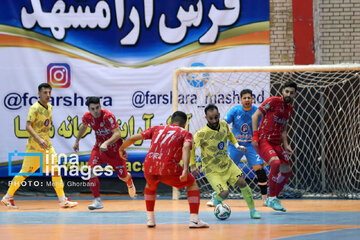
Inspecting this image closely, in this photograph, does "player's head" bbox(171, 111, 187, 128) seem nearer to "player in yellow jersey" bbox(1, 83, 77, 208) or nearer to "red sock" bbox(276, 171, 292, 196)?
"red sock" bbox(276, 171, 292, 196)

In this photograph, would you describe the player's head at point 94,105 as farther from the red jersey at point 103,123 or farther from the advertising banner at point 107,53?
the advertising banner at point 107,53

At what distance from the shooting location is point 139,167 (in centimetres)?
1566

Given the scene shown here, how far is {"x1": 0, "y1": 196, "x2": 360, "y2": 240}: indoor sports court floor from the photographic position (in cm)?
831

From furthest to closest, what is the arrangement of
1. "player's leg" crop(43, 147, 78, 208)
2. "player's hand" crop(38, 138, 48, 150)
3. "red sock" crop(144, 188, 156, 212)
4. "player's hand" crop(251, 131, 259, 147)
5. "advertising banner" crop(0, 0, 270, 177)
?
1. "advertising banner" crop(0, 0, 270, 177)
2. "player's leg" crop(43, 147, 78, 208)
3. "player's hand" crop(38, 138, 48, 150)
4. "player's hand" crop(251, 131, 259, 147)
5. "red sock" crop(144, 188, 156, 212)

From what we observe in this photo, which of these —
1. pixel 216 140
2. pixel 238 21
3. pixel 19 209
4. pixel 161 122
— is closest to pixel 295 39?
pixel 238 21

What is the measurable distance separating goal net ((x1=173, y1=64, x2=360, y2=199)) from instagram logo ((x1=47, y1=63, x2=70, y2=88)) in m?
2.65

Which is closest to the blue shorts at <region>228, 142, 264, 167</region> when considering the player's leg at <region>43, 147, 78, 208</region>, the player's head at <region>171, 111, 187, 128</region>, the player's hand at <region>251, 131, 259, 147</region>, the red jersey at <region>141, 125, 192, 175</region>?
the player's hand at <region>251, 131, 259, 147</region>

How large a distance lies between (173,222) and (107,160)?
8.60ft

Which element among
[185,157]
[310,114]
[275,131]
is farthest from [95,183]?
[310,114]

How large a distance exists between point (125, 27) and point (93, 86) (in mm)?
1556

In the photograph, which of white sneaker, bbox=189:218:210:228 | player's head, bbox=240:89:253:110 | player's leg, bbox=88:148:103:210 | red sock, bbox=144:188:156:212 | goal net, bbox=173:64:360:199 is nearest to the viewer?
white sneaker, bbox=189:218:210:228

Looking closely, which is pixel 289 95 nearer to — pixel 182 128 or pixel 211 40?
pixel 182 128

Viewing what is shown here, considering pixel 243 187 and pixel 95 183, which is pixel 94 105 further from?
pixel 243 187

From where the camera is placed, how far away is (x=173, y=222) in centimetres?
996
